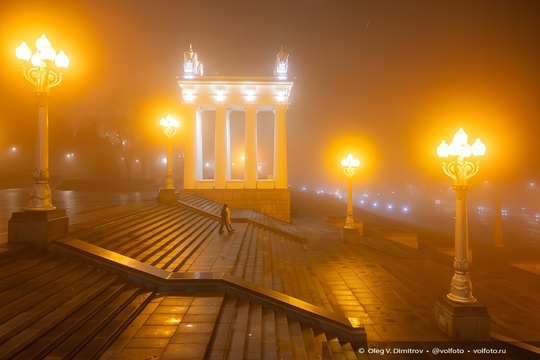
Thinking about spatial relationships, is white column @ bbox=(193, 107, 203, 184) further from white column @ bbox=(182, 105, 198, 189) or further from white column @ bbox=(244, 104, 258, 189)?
white column @ bbox=(244, 104, 258, 189)

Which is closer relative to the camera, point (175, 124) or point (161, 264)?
point (161, 264)

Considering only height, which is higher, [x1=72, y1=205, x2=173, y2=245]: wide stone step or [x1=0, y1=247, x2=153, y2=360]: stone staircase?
[x1=72, y1=205, x2=173, y2=245]: wide stone step

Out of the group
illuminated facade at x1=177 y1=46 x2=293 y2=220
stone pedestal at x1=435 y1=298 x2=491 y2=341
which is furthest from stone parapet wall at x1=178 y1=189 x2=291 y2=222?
stone pedestal at x1=435 y1=298 x2=491 y2=341

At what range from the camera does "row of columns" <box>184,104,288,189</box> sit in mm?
29031

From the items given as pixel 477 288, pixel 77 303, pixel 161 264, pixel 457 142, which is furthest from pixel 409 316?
pixel 77 303

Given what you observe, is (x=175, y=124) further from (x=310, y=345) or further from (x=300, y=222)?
(x=310, y=345)

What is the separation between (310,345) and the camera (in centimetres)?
642

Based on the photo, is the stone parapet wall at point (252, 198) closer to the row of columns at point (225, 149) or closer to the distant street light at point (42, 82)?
the row of columns at point (225, 149)

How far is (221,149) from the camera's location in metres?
29.9

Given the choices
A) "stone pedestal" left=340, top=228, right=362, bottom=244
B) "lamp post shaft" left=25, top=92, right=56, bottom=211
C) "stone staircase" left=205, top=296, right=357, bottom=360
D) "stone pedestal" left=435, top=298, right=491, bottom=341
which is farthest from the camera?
"stone pedestal" left=340, top=228, right=362, bottom=244

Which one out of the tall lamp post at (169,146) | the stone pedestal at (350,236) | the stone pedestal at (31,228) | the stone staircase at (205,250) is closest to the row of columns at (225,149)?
the tall lamp post at (169,146)

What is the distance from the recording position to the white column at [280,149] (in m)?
28.9

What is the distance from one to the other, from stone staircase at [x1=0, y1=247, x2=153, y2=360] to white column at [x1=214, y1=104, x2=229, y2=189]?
69.3 feet

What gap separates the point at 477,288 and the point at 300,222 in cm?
1551
